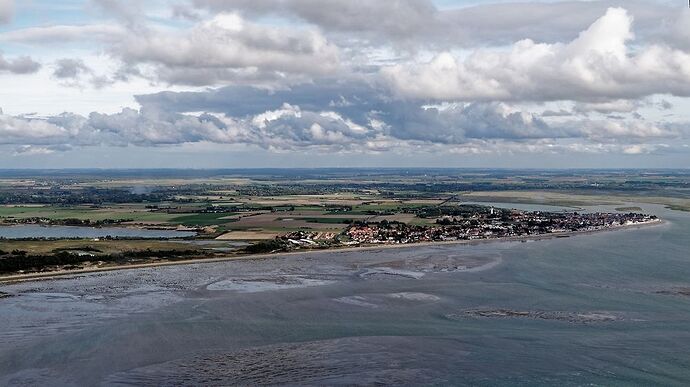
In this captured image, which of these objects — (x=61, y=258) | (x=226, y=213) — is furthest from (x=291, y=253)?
(x=226, y=213)

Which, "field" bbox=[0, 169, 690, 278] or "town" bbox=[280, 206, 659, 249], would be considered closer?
"field" bbox=[0, 169, 690, 278]

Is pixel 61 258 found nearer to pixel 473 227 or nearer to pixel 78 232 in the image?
pixel 78 232

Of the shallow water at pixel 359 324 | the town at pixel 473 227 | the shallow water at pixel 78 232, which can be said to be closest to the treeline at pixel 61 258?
the shallow water at pixel 359 324

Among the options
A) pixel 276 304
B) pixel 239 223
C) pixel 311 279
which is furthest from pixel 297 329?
pixel 239 223

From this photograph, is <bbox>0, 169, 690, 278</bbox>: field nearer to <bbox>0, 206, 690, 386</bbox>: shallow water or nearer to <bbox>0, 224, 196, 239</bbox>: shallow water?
<bbox>0, 224, 196, 239</bbox>: shallow water

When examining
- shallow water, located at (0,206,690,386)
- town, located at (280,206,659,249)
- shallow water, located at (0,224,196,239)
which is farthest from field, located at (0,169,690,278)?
shallow water, located at (0,206,690,386)
